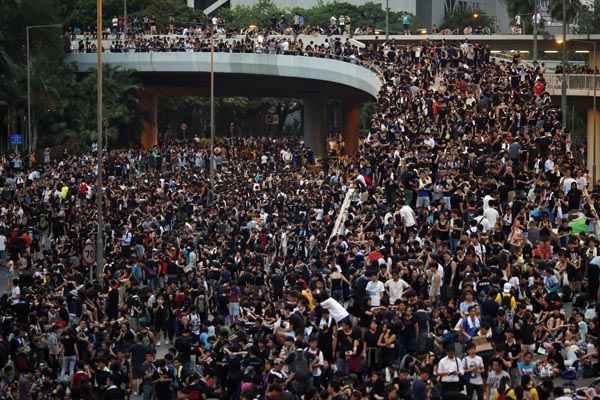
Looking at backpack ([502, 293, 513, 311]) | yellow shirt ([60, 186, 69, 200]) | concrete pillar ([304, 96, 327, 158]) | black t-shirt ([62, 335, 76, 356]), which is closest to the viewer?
backpack ([502, 293, 513, 311])

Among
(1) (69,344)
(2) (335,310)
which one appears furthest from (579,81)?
(2) (335,310)

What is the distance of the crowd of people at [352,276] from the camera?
67.8 ft

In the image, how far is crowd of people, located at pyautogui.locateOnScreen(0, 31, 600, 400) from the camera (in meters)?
20.7

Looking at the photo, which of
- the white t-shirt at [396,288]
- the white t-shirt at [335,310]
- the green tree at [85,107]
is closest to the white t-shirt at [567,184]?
the white t-shirt at [396,288]

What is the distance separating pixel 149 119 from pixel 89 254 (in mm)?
49778

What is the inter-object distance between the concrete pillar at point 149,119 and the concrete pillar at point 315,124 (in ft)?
29.0

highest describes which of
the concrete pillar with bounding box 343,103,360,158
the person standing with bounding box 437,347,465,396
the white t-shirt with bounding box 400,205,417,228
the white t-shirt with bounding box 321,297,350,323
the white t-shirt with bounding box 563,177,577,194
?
the concrete pillar with bounding box 343,103,360,158

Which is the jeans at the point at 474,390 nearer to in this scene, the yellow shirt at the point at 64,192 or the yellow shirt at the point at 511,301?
the yellow shirt at the point at 511,301

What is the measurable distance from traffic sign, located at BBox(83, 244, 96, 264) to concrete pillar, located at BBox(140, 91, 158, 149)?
46297mm

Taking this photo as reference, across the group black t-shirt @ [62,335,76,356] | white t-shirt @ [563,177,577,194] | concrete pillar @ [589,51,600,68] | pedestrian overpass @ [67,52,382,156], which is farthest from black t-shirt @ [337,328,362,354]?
concrete pillar @ [589,51,600,68]

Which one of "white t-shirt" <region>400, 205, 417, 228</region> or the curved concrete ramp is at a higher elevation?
the curved concrete ramp

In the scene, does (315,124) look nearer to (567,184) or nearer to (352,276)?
(567,184)

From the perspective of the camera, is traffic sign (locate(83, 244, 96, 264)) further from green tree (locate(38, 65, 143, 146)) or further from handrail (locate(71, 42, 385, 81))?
green tree (locate(38, 65, 143, 146))

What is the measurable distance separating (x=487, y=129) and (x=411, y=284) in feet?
44.8
